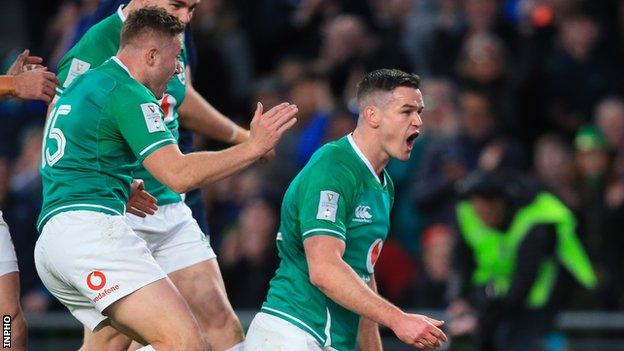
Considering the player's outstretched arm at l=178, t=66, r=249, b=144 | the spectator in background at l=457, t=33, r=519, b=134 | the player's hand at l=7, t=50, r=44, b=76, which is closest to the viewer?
the player's hand at l=7, t=50, r=44, b=76

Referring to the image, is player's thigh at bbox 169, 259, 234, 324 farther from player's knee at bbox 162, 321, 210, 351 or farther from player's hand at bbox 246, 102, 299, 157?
player's hand at bbox 246, 102, 299, 157

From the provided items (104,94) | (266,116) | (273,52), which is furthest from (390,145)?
(273,52)

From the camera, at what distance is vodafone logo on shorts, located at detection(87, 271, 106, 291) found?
255 inches

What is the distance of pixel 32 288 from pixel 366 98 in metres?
6.25

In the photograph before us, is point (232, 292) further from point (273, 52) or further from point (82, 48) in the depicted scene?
point (82, 48)

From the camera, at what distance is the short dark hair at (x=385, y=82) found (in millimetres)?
7105

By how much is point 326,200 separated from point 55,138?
4.16 ft

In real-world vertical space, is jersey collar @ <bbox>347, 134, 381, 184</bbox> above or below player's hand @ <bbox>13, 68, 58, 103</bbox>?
above

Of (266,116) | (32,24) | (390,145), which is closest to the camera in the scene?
(266,116)

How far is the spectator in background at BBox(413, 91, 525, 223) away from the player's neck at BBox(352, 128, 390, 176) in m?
4.36

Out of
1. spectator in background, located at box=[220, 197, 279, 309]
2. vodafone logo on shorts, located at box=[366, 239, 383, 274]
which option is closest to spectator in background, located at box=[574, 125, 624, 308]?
spectator in background, located at box=[220, 197, 279, 309]

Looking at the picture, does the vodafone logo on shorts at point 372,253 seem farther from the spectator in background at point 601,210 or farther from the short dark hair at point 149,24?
the spectator in background at point 601,210

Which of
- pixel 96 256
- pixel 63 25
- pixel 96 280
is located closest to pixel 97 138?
pixel 96 256

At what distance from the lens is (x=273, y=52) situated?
14.2 m
